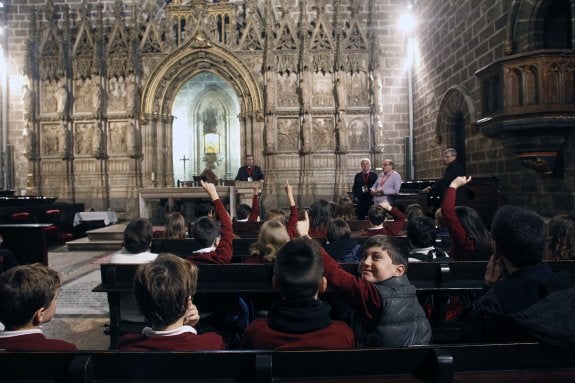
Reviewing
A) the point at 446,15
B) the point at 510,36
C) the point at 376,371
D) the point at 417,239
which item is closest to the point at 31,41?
the point at 446,15

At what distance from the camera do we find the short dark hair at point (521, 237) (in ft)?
6.28

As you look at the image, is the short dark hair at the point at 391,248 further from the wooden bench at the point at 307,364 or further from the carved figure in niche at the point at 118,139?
the carved figure in niche at the point at 118,139

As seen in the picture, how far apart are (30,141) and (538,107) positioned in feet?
44.9

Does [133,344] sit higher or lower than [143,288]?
lower

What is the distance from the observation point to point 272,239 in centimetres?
331

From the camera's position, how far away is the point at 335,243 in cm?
384

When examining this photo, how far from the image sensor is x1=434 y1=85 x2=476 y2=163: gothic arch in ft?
33.5

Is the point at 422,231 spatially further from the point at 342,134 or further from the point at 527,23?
the point at 342,134

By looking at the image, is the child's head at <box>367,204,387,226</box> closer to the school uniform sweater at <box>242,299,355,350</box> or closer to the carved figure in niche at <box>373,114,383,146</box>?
the school uniform sweater at <box>242,299,355,350</box>

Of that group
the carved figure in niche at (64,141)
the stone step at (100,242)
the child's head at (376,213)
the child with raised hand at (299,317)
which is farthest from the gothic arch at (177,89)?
the child with raised hand at (299,317)

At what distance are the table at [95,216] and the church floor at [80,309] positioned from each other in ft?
12.4

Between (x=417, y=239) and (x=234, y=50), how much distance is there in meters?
11.3

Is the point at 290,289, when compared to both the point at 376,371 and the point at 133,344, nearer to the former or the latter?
the point at 376,371

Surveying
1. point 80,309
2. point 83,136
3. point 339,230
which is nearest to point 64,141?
point 83,136
